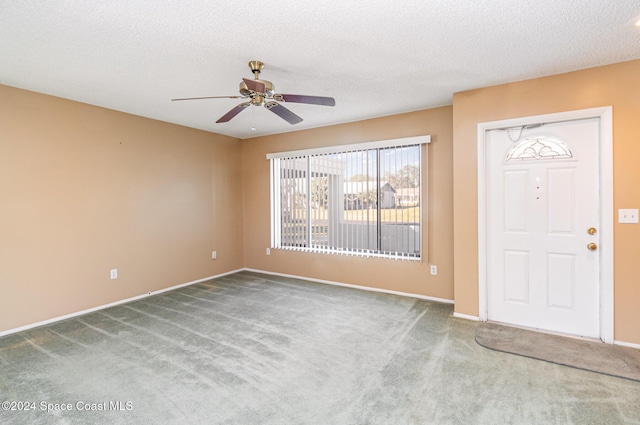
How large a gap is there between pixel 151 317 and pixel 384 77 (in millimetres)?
3614

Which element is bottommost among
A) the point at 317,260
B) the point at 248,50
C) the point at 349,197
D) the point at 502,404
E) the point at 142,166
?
the point at 502,404

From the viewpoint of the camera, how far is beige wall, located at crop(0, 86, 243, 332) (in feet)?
10.3

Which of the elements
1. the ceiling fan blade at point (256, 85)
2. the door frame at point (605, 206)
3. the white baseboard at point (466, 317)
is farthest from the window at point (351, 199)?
the ceiling fan blade at point (256, 85)

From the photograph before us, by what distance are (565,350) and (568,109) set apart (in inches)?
85.6

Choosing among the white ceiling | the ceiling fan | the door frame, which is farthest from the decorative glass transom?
the ceiling fan

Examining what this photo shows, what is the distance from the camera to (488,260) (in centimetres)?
333

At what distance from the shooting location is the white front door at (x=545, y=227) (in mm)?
2873

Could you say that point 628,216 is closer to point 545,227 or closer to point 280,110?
point 545,227

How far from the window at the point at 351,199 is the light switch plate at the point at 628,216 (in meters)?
1.90

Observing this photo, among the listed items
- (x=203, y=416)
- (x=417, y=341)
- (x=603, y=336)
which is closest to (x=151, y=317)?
(x=203, y=416)

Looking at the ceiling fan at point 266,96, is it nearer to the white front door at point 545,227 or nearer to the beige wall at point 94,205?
the white front door at point 545,227

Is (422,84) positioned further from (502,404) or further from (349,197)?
(502,404)

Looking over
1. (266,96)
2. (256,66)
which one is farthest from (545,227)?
(256,66)

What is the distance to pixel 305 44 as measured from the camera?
7.68 ft
